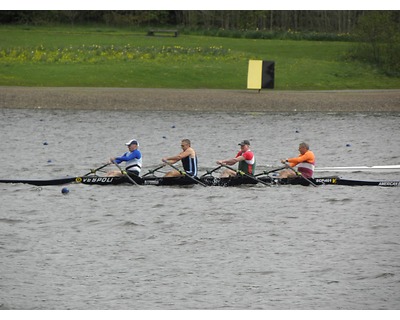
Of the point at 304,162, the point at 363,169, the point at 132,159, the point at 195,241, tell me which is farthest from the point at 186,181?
the point at 363,169

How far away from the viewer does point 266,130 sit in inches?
1842

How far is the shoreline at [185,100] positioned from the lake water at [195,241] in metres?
11.9

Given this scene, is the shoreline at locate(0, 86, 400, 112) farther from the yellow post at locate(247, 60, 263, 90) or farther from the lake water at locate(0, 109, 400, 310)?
the lake water at locate(0, 109, 400, 310)

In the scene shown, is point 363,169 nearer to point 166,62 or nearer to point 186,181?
point 186,181

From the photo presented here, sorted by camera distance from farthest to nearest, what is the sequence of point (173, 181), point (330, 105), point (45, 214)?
point (330, 105) → point (173, 181) → point (45, 214)

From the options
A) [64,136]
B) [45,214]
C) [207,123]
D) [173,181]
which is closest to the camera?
[45,214]

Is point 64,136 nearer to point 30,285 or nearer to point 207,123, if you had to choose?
point 207,123

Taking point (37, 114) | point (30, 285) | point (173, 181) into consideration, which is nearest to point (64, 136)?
point (37, 114)

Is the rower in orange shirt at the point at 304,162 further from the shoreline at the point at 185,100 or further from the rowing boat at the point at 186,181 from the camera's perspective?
the shoreline at the point at 185,100

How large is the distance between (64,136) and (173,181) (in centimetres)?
1486

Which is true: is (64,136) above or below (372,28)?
below

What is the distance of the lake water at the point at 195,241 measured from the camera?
66.0 feet

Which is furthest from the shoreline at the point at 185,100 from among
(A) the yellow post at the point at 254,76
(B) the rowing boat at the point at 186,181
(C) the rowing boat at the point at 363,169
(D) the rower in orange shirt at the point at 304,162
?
(D) the rower in orange shirt at the point at 304,162

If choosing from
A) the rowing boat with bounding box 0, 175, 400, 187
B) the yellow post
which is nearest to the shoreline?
the yellow post
